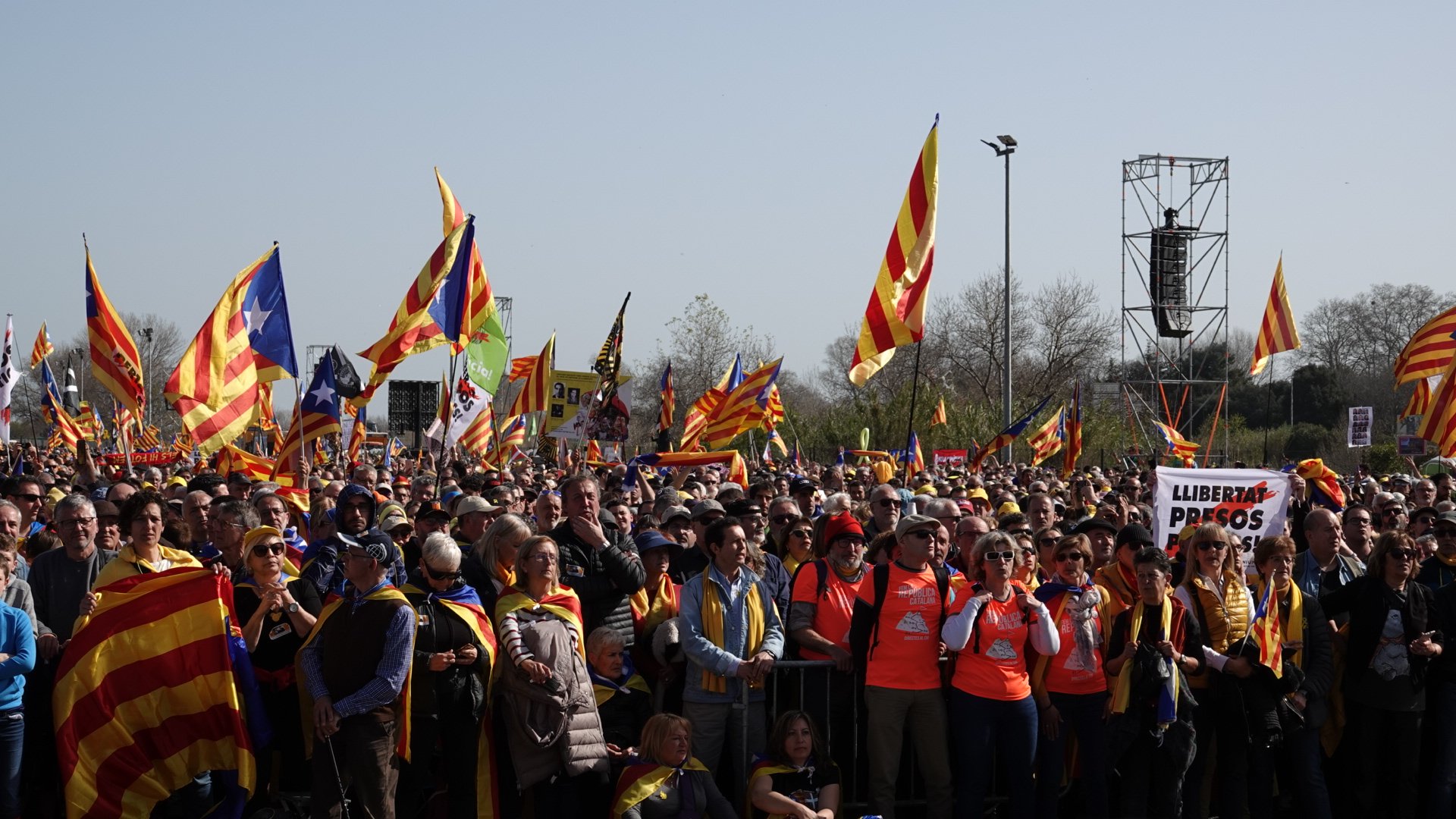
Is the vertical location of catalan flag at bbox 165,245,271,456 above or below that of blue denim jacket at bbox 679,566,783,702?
above

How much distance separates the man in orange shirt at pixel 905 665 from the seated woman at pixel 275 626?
2845 mm

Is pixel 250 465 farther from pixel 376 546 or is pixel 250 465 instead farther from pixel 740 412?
pixel 376 546

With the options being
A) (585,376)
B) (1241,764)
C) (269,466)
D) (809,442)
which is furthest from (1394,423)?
(1241,764)

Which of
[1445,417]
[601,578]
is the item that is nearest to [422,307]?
[601,578]

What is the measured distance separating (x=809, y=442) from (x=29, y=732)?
45695mm

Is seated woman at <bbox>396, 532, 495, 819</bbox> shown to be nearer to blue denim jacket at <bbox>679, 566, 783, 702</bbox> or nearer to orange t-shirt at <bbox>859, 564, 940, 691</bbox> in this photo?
blue denim jacket at <bbox>679, 566, 783, 702</bbox>

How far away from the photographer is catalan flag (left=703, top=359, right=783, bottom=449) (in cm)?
1967

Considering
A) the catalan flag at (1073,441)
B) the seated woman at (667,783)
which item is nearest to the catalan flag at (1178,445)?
the catalan flag at (1073,441)

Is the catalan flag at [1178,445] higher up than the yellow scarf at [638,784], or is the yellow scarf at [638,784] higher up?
the catalan flag at [1178,445]

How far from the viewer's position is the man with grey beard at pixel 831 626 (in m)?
7.82

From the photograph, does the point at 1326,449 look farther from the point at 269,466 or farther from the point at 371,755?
the point at 371,755

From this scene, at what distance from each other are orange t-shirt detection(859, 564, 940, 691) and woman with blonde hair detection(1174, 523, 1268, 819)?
4.61ft

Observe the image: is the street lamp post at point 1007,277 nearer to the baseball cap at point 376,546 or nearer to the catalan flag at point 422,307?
the catalan flag at point 422,307

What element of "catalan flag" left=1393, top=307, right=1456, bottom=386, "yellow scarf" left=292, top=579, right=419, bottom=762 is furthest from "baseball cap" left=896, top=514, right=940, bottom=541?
"catalan flag" left=1393, top=307, right=1456, bottom=386
